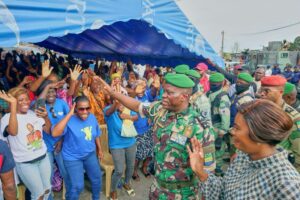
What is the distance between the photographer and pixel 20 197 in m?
3.50

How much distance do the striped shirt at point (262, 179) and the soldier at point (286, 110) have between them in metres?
1.57

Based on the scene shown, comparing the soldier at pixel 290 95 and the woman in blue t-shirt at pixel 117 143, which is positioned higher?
the soldier at pixel 290 95

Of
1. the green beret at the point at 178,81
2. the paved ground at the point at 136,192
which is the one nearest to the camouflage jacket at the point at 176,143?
the green beret at the point at 178,81

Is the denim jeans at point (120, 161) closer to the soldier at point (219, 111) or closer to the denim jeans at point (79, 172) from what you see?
the denim jeans at point (79, 172)

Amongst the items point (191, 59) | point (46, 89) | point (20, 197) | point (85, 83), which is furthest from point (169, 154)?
point (191, 59)

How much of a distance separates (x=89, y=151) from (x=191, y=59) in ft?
11.0

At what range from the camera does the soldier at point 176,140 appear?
7.51ft

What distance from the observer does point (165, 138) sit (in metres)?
2.35

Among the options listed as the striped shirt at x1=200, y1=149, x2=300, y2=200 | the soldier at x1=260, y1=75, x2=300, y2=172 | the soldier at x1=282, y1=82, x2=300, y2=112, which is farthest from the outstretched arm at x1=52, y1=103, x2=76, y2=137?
the soldier at x1=282, y1=82, x2=300, y2=112

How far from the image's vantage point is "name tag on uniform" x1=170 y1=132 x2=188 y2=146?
228 cm

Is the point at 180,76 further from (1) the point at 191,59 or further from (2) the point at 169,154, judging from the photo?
(1) the point at 191,59

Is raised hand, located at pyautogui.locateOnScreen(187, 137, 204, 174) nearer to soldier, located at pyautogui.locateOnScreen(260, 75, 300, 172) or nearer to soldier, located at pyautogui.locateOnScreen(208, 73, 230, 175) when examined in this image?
soldier, located at pyautogui.locateOnScreen(260, 75, 300, 172)

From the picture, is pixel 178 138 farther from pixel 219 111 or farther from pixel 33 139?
pixel 219 111

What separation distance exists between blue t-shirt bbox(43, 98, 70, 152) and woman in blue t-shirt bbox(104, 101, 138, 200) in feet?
2.02
